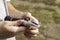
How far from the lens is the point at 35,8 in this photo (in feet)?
12.1

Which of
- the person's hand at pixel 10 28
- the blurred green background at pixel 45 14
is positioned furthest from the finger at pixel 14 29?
the blurred green background at pixel 45 14

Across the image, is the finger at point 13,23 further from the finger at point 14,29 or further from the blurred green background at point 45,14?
the blurred green background at point 45,14

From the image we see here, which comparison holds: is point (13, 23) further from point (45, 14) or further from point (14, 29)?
point (45, 14)

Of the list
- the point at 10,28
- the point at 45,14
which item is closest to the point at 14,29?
the point at 10,28

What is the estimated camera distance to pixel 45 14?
3500mm

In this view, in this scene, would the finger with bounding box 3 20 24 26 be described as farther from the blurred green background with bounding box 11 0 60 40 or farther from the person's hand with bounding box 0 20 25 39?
the blurred green background with bounding box 11 0 60 40

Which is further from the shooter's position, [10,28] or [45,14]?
[45,14]

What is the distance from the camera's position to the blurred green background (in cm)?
304

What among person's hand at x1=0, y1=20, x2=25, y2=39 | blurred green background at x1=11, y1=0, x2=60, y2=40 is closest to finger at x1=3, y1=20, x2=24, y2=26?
person's hand at x1=0, y1=20, x2=25, y2=39

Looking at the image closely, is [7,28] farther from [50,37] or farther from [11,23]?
[50,37]

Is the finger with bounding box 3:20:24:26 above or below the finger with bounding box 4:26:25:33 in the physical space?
above

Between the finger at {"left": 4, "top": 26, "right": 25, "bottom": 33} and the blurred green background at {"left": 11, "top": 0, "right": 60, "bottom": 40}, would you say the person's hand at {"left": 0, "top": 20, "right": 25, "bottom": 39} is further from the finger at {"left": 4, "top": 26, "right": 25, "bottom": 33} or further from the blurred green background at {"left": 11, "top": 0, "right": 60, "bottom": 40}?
the blurred green background at {"left": 11, "top": 0, "right": 60, "bottom": 40}

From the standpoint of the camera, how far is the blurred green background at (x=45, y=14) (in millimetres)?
3037

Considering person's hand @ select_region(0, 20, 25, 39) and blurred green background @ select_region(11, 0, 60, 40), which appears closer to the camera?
person's hand @ select_region(0, 20, 25, 39)
